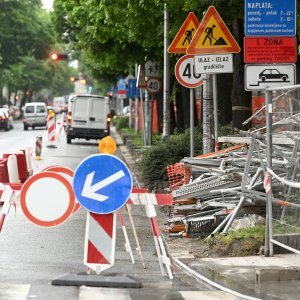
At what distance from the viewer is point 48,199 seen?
393 inches

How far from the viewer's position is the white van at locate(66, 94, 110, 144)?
1763 inches

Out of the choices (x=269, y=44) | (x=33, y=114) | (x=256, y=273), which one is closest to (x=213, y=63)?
(x=269, y=44)

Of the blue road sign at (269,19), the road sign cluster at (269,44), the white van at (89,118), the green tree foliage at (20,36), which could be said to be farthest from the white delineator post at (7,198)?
the green tree foliage at (20,36)

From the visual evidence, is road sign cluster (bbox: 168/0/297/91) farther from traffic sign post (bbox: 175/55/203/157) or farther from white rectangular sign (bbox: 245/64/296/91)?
traffic sign post (bbox: 175/55/203/157)

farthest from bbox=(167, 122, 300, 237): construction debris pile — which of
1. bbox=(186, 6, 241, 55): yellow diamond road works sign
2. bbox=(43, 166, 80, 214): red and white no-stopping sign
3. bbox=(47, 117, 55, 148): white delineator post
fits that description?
bbox=(47, 117, 55, 148): white delineator post

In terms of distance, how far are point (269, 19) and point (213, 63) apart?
2302 mm

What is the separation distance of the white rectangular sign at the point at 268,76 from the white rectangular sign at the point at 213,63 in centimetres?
205

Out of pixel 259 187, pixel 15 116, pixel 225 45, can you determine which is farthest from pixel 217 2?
pixel 15 116

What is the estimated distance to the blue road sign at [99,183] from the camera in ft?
31.8

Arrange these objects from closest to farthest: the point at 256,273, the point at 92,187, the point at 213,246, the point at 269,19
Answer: the point at 92,187 < the point at 256,273 < the point at 213,246 < the point at 269,19

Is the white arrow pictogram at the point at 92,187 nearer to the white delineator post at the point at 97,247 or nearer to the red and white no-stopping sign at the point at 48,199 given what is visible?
the white delineator post at the point at 97,247

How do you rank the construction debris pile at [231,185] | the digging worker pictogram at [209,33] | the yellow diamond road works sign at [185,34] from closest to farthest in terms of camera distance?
the construction debris pile at [231,185], the digging worker pictogram at [209,33], the yellow diamond road works sign at [185,34]

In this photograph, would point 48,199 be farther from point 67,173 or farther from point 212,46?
point 212,46

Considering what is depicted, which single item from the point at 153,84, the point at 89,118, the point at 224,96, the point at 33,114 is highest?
the point at 153,84
